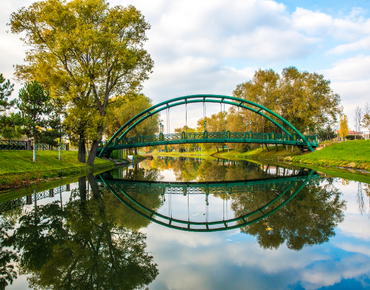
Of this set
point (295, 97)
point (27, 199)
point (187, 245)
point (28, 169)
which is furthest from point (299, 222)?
point (295, 97)

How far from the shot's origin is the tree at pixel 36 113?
17.3 m

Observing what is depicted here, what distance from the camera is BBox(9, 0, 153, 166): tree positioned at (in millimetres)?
19344

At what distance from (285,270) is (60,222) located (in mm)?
5758

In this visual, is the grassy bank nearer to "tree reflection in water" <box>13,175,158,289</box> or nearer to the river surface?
the river surface

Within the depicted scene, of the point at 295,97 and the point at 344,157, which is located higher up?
the point at 295,97

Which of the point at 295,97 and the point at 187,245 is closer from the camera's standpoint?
the point at 187,245

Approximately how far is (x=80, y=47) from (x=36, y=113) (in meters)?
6.58

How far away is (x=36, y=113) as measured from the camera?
707 inches

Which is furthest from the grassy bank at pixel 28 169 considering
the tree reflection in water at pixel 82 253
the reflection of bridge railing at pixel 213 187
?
the tree reflection in water at pixel 82 253

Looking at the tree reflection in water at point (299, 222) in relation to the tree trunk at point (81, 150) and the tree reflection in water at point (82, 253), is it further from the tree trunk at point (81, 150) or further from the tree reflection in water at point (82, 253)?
the tree trunk at point (81, 150)

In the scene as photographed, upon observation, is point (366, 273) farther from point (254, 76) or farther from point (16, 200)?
point (254, 76)

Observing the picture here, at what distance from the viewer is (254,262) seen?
401cm

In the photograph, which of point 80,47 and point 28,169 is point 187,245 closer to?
point 28,169

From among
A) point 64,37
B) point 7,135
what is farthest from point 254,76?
point 7,135
